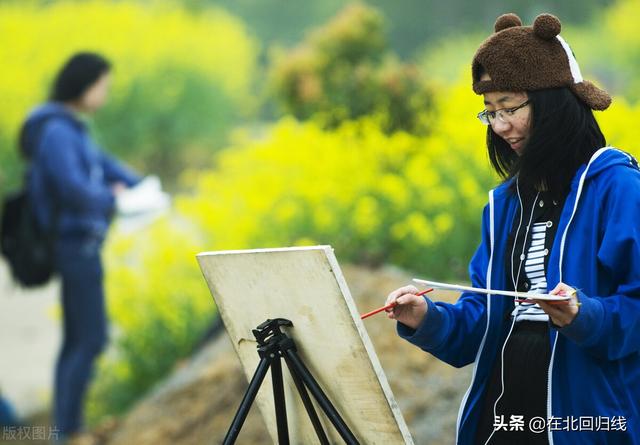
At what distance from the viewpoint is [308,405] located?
2389 millimetres

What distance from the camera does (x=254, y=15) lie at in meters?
9.85

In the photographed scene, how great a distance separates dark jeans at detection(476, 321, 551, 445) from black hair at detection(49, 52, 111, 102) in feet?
12.6

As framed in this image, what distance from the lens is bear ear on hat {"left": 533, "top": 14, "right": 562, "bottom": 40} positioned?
2.29 m

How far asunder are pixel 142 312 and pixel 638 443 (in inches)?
182

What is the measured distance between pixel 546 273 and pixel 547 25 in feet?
1.82

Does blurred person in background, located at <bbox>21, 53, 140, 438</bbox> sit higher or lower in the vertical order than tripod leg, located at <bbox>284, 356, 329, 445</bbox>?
higher

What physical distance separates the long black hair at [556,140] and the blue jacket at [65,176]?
3.59 metres

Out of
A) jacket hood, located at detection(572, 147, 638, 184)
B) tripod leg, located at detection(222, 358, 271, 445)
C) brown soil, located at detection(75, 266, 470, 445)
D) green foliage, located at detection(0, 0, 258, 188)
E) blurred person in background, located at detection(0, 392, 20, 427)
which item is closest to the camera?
jacket hood, located at detection(572, 147, 638, 184)

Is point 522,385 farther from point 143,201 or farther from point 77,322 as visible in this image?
point 77,322

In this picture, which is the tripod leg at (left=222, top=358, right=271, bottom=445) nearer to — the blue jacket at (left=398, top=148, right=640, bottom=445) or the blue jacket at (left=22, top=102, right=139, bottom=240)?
the blue jacket at (left=398, top=148, right=640, bottom=445)

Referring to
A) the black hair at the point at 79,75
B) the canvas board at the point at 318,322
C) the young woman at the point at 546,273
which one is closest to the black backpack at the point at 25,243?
the black hair at the point at 79,75

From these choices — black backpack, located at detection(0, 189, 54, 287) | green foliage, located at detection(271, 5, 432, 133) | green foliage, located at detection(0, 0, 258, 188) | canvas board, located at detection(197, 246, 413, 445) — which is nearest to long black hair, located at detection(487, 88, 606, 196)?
canvas board, located at detection(197, 246, 413, 445)

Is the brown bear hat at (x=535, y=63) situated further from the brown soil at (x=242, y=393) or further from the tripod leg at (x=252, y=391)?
the brown soil at (x=242, y=393)

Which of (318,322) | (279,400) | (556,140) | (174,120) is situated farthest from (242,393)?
(174,120)
